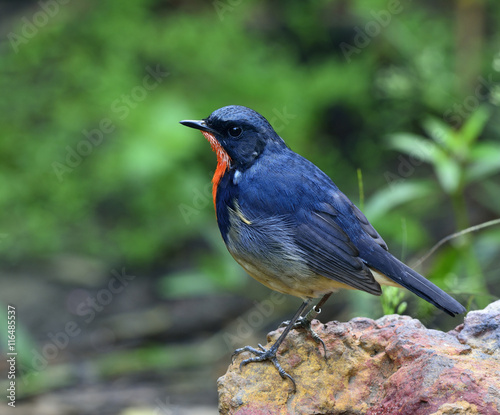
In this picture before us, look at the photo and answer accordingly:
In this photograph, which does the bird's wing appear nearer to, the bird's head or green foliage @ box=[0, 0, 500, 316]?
the bird's head

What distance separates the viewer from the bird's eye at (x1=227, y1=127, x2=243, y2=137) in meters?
3.69

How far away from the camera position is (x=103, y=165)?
23.5ft

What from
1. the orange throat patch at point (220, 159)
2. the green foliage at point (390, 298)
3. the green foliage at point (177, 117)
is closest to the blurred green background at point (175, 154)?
the green foliage at point (177, 117)

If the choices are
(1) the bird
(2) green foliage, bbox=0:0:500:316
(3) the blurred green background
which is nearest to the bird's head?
(1) the bird

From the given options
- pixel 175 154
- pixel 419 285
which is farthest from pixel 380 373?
pixel 175 154

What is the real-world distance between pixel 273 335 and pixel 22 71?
5.55m

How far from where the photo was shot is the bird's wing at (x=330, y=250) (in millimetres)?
3383

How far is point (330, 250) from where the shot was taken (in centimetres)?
347

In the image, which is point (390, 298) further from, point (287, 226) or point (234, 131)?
point (234, 131)

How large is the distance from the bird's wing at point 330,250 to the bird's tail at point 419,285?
9 cm

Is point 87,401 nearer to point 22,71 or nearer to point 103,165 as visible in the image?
point 103,165

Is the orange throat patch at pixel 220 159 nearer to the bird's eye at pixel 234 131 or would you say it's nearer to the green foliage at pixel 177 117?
the bird's eye at pixel 234 131

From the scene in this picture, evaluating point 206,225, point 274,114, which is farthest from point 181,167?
point 274,114

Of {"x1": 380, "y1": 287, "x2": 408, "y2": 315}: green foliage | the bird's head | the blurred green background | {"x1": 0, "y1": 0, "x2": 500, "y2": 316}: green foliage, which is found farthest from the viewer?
{"x1": 0, "y1": 0, "x2": 500, "y2": 316}: green foliage
